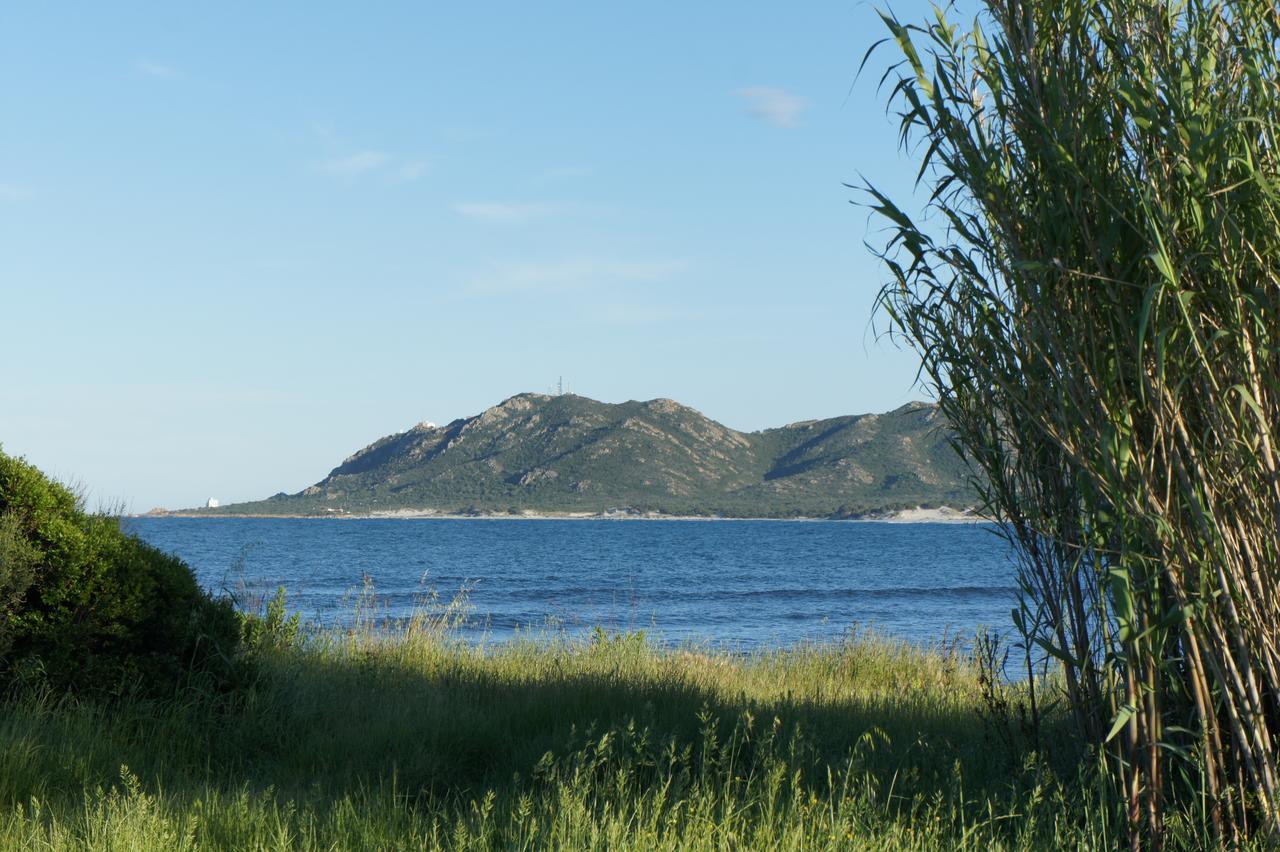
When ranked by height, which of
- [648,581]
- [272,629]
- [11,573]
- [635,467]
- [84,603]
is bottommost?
[648,581]

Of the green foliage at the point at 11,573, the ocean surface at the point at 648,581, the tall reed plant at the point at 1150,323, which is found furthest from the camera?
the ocean surface at the point at 648,581

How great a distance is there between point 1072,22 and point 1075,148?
25.2 inches

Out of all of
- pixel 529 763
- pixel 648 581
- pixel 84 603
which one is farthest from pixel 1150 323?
pixel 648 581

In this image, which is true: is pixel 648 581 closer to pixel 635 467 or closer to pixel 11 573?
pixel 11 573

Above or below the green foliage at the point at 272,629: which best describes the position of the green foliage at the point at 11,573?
above

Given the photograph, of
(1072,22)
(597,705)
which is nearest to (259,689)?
(597,705)

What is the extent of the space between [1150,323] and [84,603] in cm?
674

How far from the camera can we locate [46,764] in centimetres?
583

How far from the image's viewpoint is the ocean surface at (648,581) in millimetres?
27203

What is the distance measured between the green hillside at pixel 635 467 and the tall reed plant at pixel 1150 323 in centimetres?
11316

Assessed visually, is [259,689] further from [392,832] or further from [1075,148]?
[1075,148]

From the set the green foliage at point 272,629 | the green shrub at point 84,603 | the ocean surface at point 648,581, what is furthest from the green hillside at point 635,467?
the green shrub at point 84,603

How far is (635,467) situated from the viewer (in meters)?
132

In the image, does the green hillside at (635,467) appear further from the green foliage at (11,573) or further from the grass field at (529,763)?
the green foliage at (11,573)
